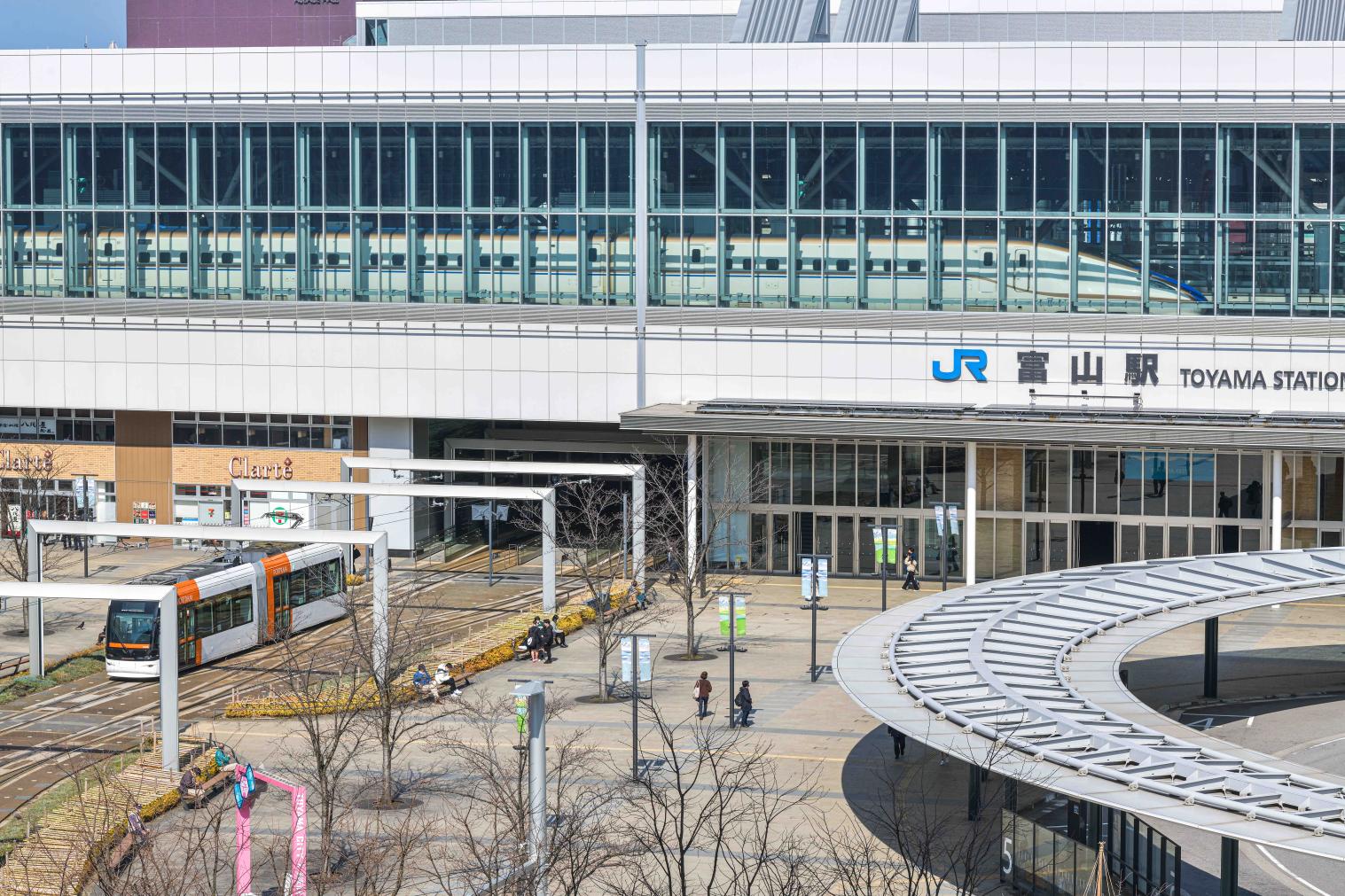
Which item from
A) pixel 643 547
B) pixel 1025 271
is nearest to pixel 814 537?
pixel 643 547

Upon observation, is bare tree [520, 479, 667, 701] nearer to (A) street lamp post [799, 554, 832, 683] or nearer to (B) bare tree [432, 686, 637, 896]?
(A) street lamp post [799, 554, 832, 683]

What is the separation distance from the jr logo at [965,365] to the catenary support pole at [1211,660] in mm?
18301

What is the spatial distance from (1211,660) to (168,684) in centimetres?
2311

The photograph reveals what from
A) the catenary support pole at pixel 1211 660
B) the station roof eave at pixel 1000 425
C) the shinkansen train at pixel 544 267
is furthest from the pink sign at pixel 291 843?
the shinkansen train at pixel 544 267

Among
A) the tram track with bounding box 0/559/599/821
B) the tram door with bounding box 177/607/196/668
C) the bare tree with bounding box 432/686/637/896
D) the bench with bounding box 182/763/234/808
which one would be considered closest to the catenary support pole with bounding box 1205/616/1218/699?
the bare tree with bounding box 432/686/637/896

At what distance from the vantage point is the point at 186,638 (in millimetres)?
49406

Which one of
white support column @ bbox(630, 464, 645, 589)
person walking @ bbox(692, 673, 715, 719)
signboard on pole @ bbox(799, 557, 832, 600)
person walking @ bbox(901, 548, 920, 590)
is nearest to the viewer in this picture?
person walking @ bbox(692, 673, 715, 719)

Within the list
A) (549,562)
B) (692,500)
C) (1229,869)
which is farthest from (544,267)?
(1229,869)

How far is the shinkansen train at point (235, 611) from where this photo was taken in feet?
159

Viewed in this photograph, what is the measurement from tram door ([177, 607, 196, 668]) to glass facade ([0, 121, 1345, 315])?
1776 centimetres

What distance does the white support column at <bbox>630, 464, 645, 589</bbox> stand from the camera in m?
58.2

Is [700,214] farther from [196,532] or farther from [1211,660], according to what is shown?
[1211,660]

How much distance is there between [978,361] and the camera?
199ft

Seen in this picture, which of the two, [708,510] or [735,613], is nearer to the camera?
[735,613]
